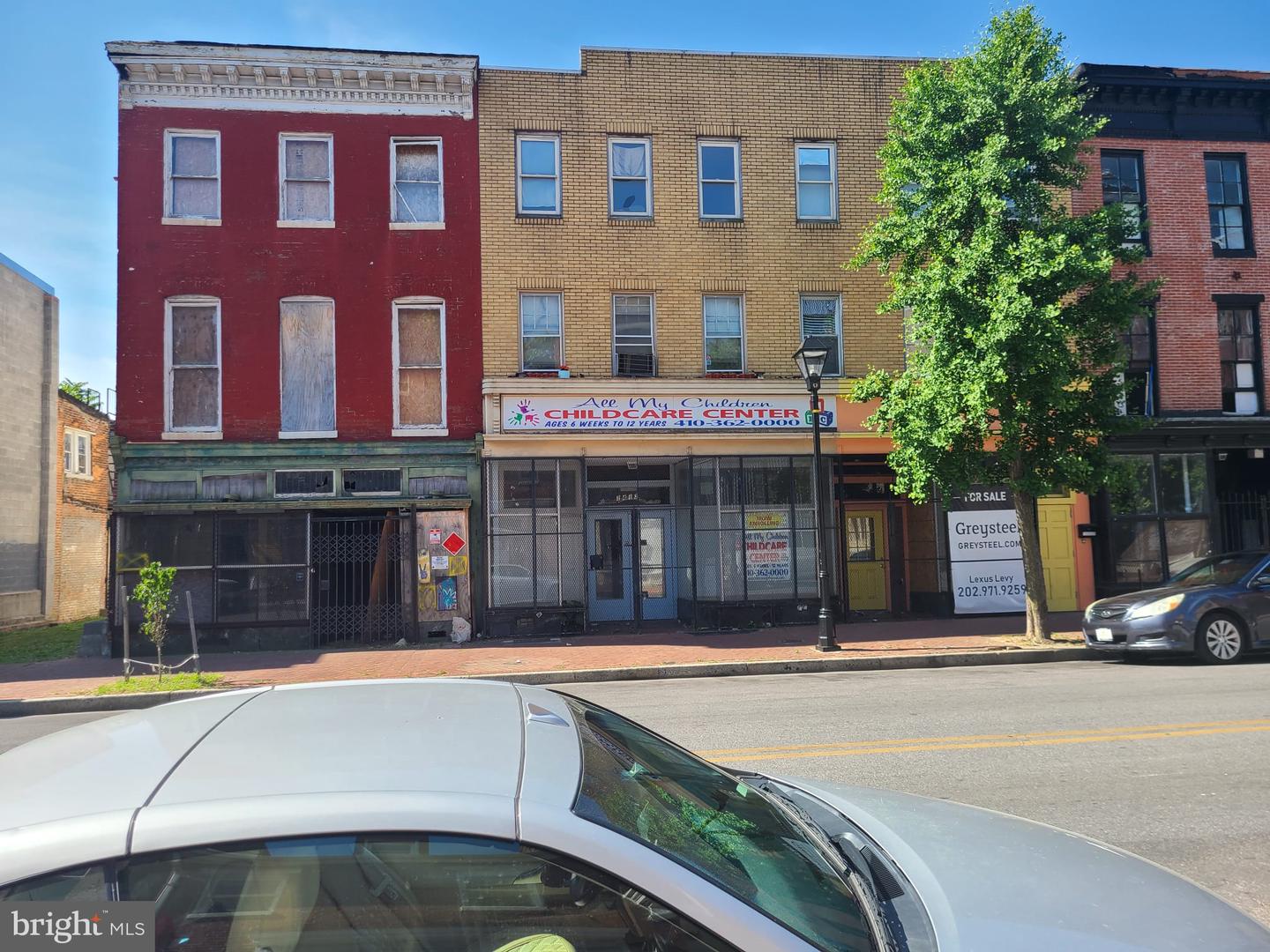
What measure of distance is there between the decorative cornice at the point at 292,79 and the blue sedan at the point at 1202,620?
1463 centimetres

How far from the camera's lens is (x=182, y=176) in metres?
17.8

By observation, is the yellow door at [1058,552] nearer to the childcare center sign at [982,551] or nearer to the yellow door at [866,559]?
the childcare center sign at [982,551]

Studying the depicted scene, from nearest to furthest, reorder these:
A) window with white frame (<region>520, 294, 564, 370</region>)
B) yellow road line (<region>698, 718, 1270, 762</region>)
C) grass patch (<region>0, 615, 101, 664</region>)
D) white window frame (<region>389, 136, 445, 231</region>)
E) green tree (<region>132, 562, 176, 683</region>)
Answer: yellow road line (<region>698, 718, 1270, 762</region>)
green tree (<region>132, 562, 176, 683</region>)
grass patch (<region>0, 615, 101, 664</region>)
white window frame (<region>389, 136, 445, 231</region>)
window with white frame (<region>520, 294, 564, 370</region>)

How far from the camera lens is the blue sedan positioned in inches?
492

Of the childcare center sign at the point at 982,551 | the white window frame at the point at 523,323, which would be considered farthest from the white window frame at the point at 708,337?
the childcare center sign at the point at 982,551

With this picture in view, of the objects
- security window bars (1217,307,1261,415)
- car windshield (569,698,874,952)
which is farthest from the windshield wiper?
security window bars (1217,307,1261,415)

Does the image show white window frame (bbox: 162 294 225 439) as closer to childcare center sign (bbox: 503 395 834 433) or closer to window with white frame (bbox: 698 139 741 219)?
childcare center sign (bbox: 503 395 834 433)

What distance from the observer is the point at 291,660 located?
15461 mm

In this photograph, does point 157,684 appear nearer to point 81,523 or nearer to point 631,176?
point 631,176

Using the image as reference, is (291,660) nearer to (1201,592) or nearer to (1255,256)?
(1201,592)

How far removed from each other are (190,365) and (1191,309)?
20.2 metres

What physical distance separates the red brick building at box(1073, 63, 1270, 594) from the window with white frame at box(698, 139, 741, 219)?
729 centimetres

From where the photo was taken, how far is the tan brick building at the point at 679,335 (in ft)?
59.0

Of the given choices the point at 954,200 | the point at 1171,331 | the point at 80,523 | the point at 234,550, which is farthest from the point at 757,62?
the point at 80,523
